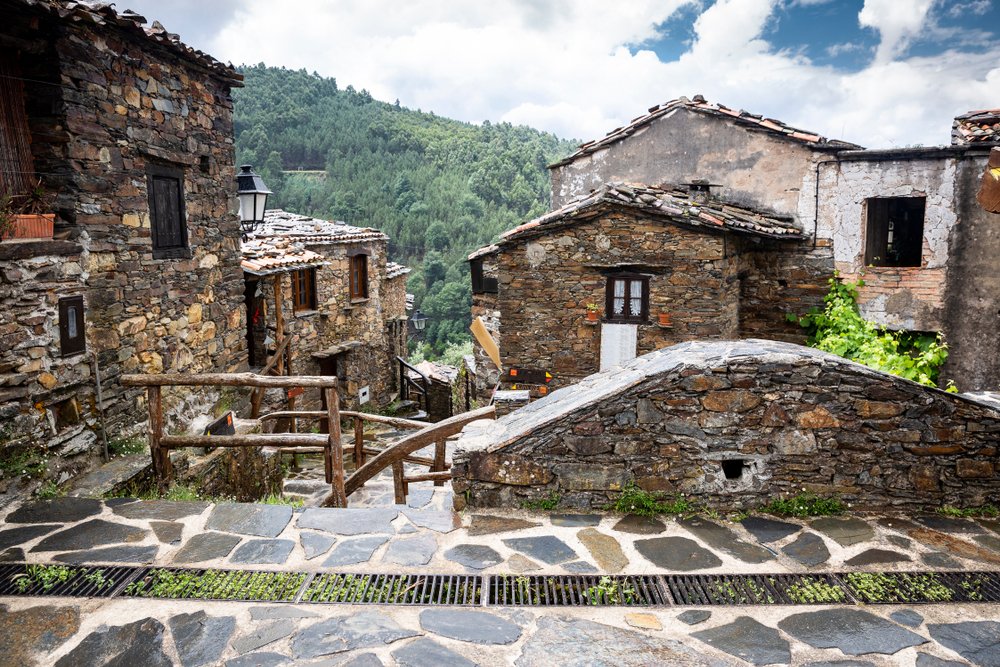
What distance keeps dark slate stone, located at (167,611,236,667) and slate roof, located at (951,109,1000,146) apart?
1073 centimetres

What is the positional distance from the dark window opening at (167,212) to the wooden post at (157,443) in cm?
214

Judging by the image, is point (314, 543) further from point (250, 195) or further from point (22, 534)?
point (250, 195)

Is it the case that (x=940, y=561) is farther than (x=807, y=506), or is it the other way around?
(x=807, y=506)

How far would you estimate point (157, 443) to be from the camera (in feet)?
16.6

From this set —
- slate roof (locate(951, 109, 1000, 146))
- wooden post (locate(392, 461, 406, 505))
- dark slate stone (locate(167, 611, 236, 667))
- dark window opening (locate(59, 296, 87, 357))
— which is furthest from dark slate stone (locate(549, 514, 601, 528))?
slate roof (locate(951, 109, 1000, 146))

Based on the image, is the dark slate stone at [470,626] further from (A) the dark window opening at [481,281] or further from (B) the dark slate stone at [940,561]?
(A) the dark window opening at [481,281]

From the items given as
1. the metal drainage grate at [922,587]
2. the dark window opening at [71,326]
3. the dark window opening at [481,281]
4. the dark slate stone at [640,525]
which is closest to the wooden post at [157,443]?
the dark window opening at [71,326]

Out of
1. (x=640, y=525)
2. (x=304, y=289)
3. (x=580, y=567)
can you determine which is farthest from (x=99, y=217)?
(x=304, y=289)

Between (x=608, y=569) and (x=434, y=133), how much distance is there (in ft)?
172

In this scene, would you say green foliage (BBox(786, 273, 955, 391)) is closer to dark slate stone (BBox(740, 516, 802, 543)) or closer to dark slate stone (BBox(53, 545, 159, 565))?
dark slate stone (BBox(740, 516, 802, 543))

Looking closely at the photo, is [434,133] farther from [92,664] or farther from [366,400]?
[92,664]

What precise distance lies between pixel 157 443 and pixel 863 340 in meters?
9.38

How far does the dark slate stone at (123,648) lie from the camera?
2.72 meters

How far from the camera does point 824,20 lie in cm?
1195
